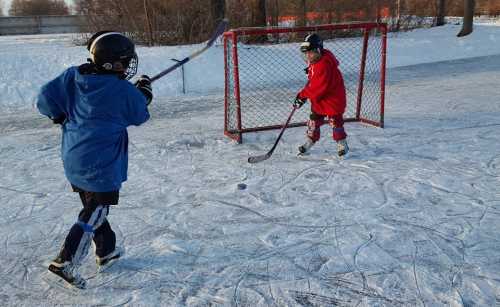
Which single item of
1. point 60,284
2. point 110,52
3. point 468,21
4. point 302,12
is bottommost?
point 60,284

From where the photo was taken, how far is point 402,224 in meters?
3.10

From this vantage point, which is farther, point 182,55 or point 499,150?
point 182,55

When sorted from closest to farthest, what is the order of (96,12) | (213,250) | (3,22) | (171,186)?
(213,250), (171,186), (96,12), (3,22)

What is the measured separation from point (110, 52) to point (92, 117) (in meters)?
0.35

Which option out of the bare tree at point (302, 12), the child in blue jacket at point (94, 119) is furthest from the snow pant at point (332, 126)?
the bare tree at point (302, 12)

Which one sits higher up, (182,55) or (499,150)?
(182,55)

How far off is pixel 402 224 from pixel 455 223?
0.37 meters

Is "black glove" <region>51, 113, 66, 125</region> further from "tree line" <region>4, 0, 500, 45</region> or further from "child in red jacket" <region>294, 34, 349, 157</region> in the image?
"tree line" <region>4, 0, 500, 45</region>

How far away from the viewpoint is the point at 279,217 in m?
3.29

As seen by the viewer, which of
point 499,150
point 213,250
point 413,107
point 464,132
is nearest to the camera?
point 213,250

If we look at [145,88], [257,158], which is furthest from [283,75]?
[145,88]

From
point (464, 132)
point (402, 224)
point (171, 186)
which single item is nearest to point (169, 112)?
point (171, 186)

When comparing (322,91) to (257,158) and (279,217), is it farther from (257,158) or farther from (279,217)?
(279,217)

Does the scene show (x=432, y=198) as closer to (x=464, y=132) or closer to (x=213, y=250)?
(x=213, y=250)
